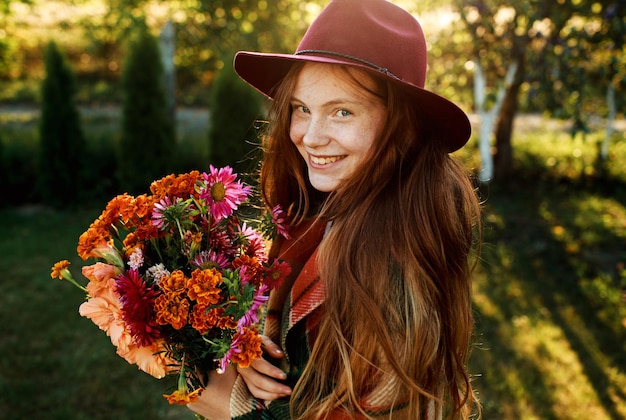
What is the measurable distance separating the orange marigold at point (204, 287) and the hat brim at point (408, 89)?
640mm

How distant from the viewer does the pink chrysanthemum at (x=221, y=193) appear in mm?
1465

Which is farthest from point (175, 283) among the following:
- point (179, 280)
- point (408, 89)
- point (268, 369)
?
point (408, 89)

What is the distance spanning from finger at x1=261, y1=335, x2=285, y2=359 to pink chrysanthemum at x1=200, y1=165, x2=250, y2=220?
1.43ft

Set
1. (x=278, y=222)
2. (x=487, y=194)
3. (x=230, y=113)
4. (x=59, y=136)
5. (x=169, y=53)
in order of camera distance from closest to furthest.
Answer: (x=278, y=222) < (x=487, y=194) < (x=230, y=113) < (x=59, y=136) < (x=169, y=53)

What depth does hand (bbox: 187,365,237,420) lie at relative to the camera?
164 centimetres

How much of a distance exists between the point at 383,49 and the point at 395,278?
2.06 ft

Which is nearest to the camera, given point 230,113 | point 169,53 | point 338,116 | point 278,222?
point 338,116

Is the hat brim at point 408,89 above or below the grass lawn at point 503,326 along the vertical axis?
above

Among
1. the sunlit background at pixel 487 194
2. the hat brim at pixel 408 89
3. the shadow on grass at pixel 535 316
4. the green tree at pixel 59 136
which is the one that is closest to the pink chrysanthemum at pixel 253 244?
the hat brim at pixel 408 89

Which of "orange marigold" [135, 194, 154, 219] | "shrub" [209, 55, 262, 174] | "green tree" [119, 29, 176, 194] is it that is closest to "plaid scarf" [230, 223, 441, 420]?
"orange marigold" [135, 194, 154, 219]

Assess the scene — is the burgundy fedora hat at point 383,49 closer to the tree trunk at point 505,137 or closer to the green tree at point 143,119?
the green tree at point 143,119

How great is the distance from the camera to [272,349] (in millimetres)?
1677

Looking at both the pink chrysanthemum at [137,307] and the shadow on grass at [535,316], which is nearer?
the pink chrysanthemum at [137,307]

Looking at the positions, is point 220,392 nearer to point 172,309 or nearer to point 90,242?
point 172,309
